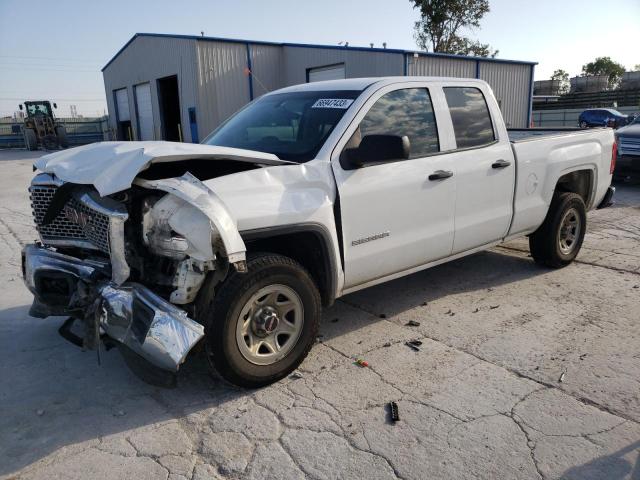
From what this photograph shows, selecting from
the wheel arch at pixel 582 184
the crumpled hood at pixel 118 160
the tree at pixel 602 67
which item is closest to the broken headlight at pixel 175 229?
the crumpled hood at pixel 118 160

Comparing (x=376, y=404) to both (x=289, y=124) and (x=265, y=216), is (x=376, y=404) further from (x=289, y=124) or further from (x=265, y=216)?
(x=289, y=124)

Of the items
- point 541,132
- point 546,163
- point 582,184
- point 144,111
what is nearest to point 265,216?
point 546,163

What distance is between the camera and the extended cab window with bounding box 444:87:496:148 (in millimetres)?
4559

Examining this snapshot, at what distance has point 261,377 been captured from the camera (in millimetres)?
3352

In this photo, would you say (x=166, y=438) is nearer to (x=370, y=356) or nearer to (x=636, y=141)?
(x=370, y=356)

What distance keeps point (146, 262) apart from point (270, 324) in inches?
34.0

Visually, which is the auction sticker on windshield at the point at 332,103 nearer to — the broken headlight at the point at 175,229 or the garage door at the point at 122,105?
the broken headlight at the point at 175,229

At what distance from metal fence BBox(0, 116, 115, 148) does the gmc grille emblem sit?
122 feet

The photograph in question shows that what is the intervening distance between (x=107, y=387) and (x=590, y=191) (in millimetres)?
5421

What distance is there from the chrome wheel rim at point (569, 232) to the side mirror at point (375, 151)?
299 centimetres

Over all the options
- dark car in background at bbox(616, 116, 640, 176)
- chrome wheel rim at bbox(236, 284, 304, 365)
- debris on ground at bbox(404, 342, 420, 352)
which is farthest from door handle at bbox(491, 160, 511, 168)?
dark car in background at bbox(616, 116, 640, 176)

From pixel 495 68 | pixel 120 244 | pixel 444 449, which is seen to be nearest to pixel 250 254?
pixel 120 244

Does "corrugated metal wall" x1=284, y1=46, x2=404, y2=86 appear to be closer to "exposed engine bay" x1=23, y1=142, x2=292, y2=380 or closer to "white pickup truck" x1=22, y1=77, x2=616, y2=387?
"white pickup truck" x1=22, y1=77, x2=616, y2=387

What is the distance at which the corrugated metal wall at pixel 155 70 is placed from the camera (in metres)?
22.0
